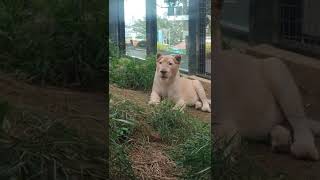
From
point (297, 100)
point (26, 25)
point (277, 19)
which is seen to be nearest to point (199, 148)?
point (297, 100)

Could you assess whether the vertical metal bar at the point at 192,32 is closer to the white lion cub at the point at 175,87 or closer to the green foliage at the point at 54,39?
the white lion cub at the point at 175,87

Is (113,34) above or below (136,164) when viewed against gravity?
above

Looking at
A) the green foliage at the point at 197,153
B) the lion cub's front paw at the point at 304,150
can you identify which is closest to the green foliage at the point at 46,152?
the green foliage at the point at 197,153

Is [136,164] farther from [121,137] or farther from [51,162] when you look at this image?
[51,162]

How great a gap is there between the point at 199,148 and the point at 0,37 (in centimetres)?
120

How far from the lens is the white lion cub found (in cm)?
337

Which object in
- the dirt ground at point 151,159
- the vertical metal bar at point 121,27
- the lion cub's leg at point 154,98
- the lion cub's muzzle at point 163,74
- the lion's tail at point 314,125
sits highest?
the vertical metal bar at point 121,27

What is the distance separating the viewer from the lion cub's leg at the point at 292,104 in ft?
11.3

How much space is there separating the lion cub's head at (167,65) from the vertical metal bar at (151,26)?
6 cm

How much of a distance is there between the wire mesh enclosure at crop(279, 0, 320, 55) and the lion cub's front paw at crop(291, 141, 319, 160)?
50 centimetres

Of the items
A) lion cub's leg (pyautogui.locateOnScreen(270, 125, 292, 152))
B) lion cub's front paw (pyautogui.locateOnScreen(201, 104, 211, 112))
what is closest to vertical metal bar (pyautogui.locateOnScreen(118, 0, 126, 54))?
lion cub's front paw (pyautogui.locateOnScreen(201, 104, 211, 112))

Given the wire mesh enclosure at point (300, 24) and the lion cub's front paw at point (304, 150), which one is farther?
the lion cub's front paw at point (304, 150)

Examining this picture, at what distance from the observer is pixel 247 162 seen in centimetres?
348

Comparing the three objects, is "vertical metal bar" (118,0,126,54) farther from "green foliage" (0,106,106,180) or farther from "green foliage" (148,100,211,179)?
"green foliage" (0,106,106,180)
